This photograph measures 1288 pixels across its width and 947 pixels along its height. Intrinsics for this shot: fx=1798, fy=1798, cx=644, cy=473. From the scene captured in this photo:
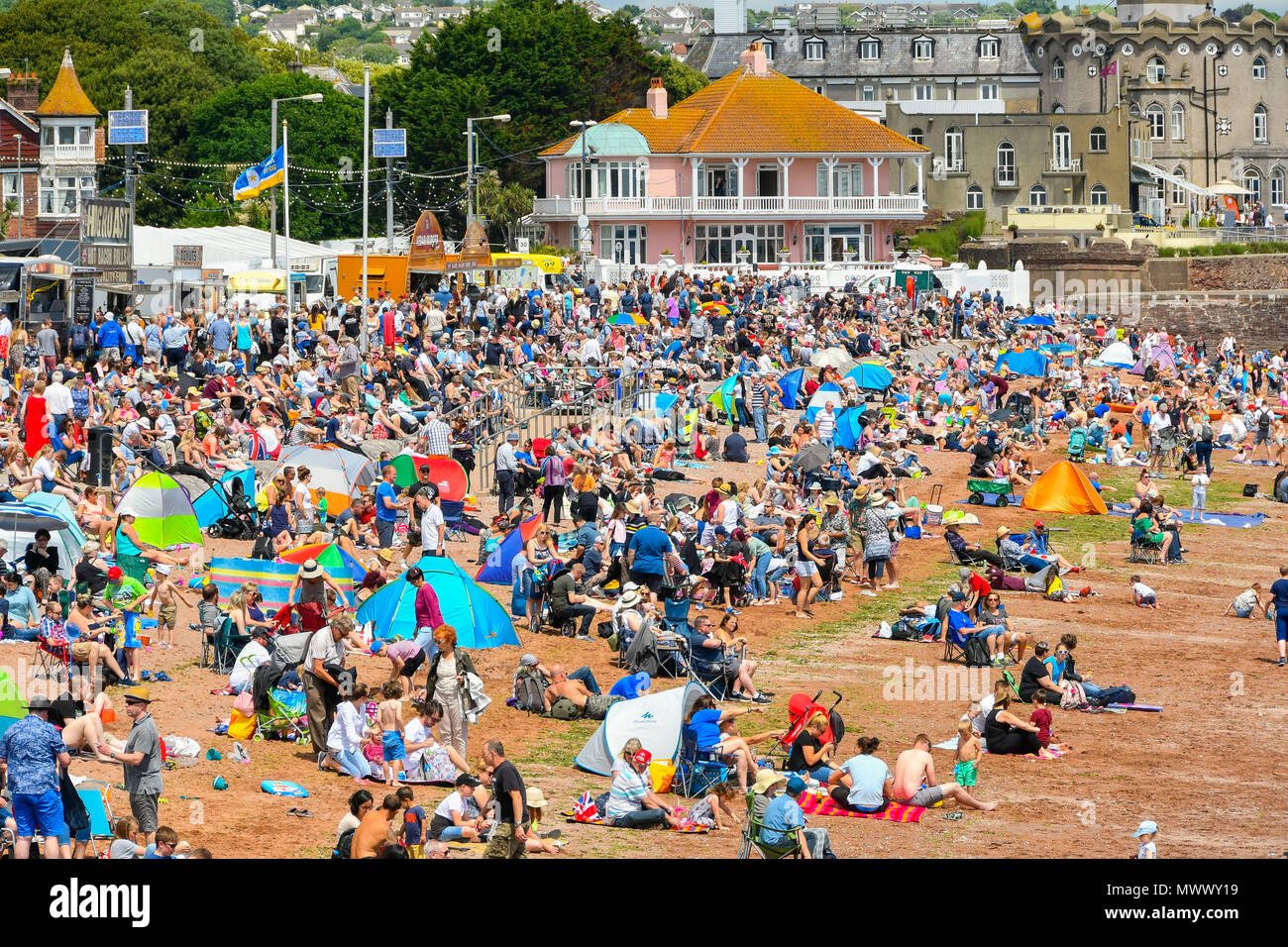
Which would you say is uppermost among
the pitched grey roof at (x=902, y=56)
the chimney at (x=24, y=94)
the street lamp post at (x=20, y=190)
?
the pitched grey roof at (x=902, y=56)

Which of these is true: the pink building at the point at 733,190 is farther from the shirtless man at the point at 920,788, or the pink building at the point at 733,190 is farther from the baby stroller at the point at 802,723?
the shirtless man at the point at 920,788

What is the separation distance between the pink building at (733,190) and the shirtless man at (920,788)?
160 ft

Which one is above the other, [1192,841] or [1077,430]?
[1077,430]

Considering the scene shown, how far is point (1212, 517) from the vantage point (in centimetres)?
3005

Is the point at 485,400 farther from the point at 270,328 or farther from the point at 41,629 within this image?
the point at 41,629

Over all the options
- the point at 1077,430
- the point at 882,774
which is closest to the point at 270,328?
the point at 1077,430

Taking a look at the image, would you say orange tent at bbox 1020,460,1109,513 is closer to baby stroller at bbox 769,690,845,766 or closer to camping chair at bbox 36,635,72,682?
baby stroller at bbox 769,690,845,766

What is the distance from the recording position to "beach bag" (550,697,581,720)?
1647 cm

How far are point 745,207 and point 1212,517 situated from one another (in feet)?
116

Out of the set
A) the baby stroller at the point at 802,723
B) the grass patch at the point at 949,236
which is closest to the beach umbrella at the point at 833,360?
the baby stroller at the point at 802,723

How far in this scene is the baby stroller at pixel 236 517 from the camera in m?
21.7
